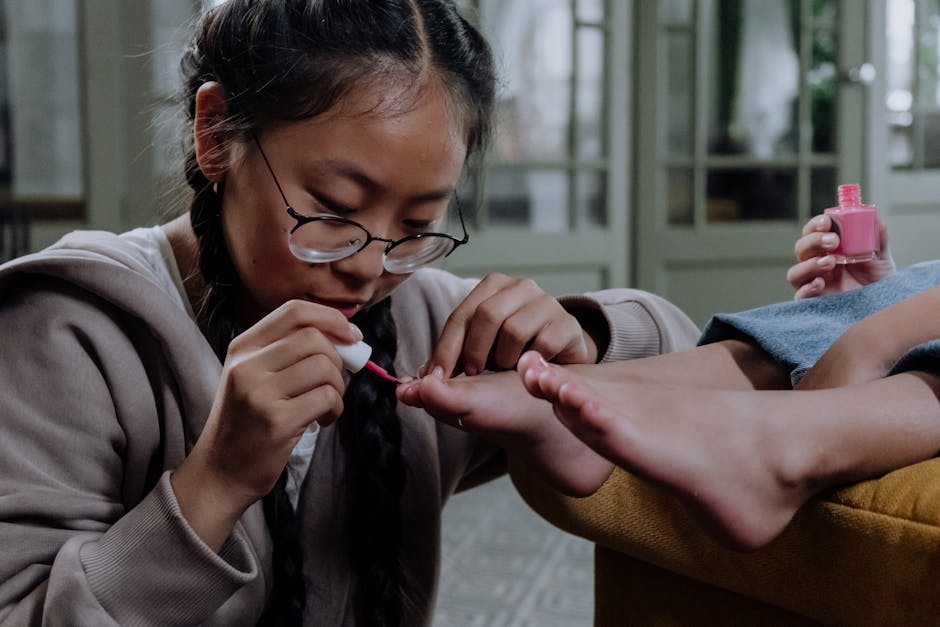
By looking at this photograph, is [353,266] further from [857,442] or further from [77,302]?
[857,442]

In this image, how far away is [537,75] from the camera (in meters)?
3.38

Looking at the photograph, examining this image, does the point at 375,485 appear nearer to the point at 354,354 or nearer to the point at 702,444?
the point at 354,354

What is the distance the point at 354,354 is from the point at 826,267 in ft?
1.90

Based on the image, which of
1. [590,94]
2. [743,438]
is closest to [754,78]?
[590,94]

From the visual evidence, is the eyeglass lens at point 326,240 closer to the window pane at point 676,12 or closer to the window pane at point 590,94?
the window pane at point 590,94

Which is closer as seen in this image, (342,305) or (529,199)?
(342,305)

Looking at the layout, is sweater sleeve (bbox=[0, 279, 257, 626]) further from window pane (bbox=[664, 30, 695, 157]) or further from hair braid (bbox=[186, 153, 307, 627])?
window pane (bbox=[664, 30, 695, 157])

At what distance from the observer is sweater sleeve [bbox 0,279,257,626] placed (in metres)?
0.76

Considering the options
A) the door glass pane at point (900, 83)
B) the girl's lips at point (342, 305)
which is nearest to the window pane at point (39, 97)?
the door glass pane at point (900, 83)

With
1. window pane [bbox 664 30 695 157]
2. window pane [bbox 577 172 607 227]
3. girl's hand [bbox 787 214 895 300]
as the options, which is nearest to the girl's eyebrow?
girl's hand [bbox 787 214 895 300]

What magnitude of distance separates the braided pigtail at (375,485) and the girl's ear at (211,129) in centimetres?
23

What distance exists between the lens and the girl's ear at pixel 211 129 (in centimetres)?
90

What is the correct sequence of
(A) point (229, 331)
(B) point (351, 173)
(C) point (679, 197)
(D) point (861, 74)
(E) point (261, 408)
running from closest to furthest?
(E) point (261, 408), (B) point (351, 173), (A) point (229, 331), (D) point (861, 74), (C) point (679, 197)

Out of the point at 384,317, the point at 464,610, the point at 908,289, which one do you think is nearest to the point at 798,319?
the point at 908,289
